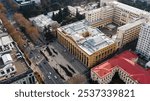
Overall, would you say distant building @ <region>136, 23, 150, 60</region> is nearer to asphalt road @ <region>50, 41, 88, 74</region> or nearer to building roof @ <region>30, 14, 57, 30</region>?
asphalt road @ <region>50, 41, 88, 74</region>

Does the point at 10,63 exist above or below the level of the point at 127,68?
above

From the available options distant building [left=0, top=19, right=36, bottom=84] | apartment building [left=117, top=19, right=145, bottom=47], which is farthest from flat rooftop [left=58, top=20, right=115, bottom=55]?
distant building [left=0, top=19, right=36, bottom=84]

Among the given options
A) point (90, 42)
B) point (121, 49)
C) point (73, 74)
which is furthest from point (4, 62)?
point (121, 49)

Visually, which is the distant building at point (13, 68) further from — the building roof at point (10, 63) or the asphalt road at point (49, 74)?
the asphalt road at point (49, 74)

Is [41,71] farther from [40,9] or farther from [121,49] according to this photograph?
[40,9]

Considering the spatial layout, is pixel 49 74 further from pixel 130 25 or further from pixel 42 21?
pixel 130 25

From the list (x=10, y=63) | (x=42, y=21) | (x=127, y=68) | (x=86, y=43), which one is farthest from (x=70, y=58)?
(x=42, y=21)

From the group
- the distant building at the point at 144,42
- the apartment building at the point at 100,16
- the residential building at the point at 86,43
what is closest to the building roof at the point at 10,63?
the residential building at the point at 86,43
